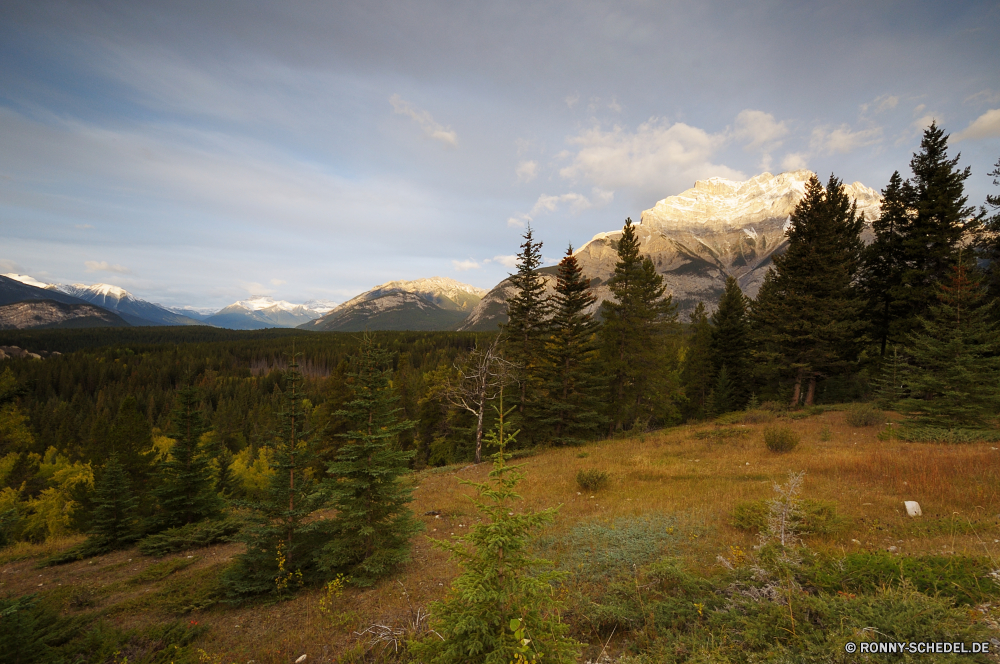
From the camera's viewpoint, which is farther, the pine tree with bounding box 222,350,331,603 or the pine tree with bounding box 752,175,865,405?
the pine tree with bounding box 752,175,865,405

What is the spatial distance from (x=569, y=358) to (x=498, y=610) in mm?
21123

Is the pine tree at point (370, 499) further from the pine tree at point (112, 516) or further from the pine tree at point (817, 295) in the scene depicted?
the pine tree at point (817, 295)

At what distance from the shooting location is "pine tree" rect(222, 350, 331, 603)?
933 cm

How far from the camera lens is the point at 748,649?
14.0ft

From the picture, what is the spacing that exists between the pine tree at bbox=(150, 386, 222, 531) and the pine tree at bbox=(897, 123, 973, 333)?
134ft

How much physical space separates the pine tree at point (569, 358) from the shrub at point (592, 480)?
31.7ft

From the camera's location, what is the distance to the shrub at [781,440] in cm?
1513

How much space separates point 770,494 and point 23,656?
53.3 feet

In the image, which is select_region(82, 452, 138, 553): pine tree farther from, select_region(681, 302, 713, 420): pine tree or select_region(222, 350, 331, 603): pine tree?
select_region(681, 302, 713, 420): pine tree

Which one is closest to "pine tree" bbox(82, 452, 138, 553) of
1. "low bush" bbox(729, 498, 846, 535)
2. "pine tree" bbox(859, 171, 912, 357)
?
"low bush" bbox(729, 498, 846, 535)

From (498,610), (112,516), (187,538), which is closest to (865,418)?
(498,610)

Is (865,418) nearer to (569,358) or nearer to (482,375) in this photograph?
(569,358)

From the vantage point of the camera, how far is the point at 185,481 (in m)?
16.5

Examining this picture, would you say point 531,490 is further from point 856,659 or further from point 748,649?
point 856,659
